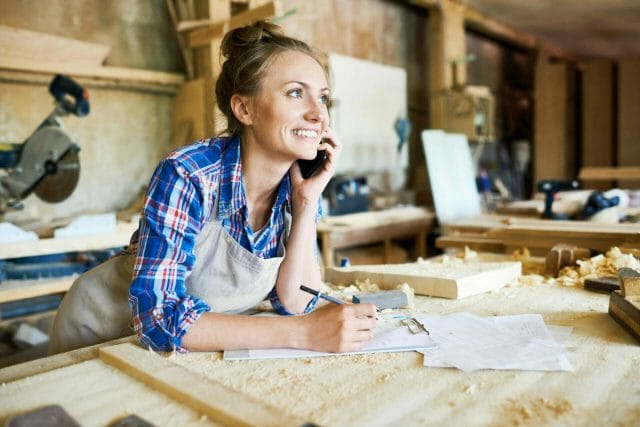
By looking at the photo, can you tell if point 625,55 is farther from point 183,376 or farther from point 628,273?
point 183,376

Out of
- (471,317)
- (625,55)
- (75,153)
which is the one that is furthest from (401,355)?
(625,55)

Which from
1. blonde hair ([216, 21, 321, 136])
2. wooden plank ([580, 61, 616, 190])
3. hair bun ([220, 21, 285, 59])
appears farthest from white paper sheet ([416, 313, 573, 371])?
wooden plank ([580, 61, 616, 190])

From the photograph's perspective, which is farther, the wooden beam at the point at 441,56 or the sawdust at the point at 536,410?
the wooden beam at the point at 441,56

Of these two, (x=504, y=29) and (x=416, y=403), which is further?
(x=504, y=29)

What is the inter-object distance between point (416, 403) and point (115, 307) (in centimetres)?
110

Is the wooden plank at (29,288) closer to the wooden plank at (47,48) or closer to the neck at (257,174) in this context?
the wooden plank at (47,48)

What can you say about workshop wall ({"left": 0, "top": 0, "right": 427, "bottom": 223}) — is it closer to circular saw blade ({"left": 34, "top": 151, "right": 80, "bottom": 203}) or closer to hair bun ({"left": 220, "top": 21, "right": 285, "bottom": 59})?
circular saw blade ({"left": 34, "top": 151, "right": 80, "bottom": 203})

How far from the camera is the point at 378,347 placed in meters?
1.26

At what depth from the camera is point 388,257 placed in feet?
16.1

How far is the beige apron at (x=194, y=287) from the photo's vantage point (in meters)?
1.57

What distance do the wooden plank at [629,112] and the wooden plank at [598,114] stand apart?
0.32 metres

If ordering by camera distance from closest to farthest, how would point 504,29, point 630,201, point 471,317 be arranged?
point 471,317 → point 630,201 → point 504,29

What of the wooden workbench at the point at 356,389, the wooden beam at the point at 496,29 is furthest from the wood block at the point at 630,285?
the wooden beam at the point at 496,29

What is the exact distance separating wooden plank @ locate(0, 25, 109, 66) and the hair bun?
2224 millimetres
